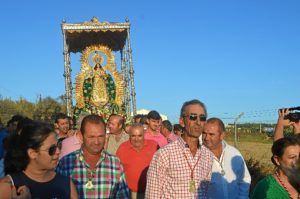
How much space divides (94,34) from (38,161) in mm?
20410

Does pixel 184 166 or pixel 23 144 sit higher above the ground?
pixel 23 144

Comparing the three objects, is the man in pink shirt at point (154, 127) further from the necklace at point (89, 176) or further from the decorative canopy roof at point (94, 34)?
the decorative canopy roof at point (94, 34)

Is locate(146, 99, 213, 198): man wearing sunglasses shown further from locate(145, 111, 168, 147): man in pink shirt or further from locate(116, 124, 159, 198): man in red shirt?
locate(145, 111, 168, 147): man in pink shirt

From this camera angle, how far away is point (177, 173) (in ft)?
16.3

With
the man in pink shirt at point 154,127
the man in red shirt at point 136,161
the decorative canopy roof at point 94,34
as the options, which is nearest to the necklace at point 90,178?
the man in red shirt at point 136,161

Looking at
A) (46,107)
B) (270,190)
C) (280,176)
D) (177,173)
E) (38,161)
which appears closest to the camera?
(38,161)

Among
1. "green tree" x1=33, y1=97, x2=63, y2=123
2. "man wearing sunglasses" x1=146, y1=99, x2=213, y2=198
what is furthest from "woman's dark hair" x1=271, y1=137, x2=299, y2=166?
"green tree" x1=33, y1=97, x2=63, y2=123

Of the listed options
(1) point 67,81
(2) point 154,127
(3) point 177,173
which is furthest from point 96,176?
(1) point 67,81

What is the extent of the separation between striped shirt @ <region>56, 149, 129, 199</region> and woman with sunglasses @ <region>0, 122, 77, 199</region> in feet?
2.33

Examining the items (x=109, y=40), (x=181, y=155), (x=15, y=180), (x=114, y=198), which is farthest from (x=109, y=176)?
(x=109, y=40)

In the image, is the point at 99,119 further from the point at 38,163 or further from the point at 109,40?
the point at 109,40

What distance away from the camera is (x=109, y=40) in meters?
25.0

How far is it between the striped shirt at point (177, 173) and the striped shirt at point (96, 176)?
51 centimetres

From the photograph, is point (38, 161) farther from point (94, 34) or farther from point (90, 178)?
point (94, 34)
